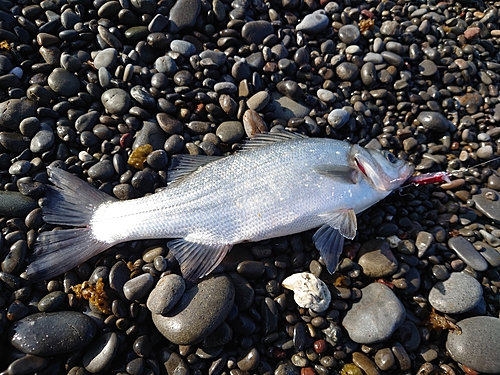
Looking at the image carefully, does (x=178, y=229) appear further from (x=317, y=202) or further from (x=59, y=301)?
(x=317, y=202)

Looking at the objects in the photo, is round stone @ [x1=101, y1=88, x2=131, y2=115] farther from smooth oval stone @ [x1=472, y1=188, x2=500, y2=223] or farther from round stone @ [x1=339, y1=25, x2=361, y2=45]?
smooth oval stone @ [x1=472, y1=188, x2=500, y2=223]

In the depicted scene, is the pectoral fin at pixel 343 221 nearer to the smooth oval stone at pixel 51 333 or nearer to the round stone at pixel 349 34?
the smooth oval stone at pixel 51 333

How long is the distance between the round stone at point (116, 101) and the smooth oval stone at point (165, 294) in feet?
7.78

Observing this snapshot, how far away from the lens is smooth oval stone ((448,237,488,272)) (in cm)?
404

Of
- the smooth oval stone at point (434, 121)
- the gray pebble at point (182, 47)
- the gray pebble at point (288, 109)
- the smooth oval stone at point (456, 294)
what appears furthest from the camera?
the smooth oval stone at point (434, 121)

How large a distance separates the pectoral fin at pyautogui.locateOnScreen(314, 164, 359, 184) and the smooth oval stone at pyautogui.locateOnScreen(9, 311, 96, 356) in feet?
10.2

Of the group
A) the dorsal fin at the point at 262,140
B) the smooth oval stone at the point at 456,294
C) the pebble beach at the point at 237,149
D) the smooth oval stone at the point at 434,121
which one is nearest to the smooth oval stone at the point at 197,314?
the pebble beach at the point at 237,149

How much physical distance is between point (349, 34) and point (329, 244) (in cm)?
370

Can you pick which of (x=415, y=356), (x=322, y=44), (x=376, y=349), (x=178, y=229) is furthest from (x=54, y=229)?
(x=322, y=44)

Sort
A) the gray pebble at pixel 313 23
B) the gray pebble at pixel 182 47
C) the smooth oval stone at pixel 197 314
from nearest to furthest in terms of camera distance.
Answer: the smooth oval stone at pixel 197 314
the gray pebble at pixel 182 47
the gray pebble at pixel 313 23

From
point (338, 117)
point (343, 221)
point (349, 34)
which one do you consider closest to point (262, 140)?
point (338, 117)

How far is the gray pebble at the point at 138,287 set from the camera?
3.49m

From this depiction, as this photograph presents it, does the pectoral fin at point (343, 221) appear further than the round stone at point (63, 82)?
No

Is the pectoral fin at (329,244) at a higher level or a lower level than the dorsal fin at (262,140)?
lower
